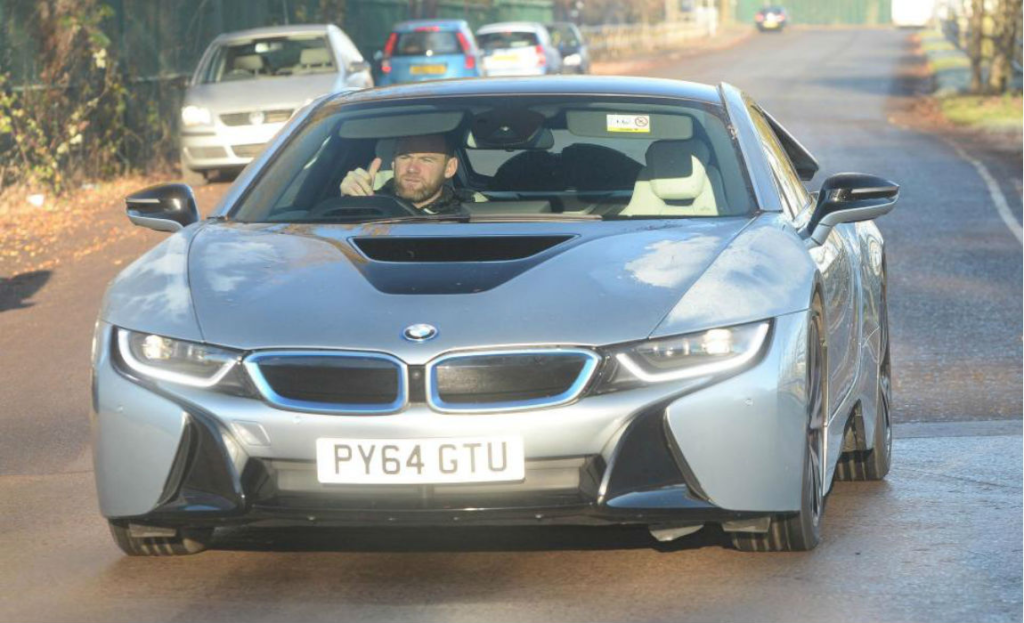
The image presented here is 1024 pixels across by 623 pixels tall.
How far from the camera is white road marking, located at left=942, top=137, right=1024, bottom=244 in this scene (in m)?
16.8

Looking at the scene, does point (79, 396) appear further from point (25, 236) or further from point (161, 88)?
point (161, 88)

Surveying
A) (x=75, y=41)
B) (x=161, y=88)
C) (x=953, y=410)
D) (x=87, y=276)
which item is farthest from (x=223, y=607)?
(x=161, y=88)

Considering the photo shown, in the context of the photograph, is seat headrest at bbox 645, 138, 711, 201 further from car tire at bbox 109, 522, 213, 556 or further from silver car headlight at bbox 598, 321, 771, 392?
car tire at bbox 109, 522, 213, 556

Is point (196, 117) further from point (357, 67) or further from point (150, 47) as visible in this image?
point (150, 47)

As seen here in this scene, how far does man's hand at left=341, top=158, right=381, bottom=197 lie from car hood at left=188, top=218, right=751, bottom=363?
2.57 ft

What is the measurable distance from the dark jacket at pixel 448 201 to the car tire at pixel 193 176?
15.5 metres

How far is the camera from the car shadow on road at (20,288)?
12.8 metres

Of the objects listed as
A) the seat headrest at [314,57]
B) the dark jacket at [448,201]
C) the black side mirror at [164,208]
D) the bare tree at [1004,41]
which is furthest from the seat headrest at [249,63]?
the bare tree at [1004,41]

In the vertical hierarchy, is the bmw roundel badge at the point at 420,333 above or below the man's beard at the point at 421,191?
below

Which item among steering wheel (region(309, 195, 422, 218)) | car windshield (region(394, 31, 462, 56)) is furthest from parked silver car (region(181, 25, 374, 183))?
steering wheel (region(309, 195, 422, 218))

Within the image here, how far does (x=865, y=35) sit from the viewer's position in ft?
294

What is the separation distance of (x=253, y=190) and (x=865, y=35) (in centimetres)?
8541

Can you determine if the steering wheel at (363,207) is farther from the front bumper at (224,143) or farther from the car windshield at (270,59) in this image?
the car windshield at (270,59)

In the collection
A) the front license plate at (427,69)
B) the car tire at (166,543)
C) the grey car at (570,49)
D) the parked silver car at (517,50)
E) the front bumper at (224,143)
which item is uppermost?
the car tire at (166,543)
